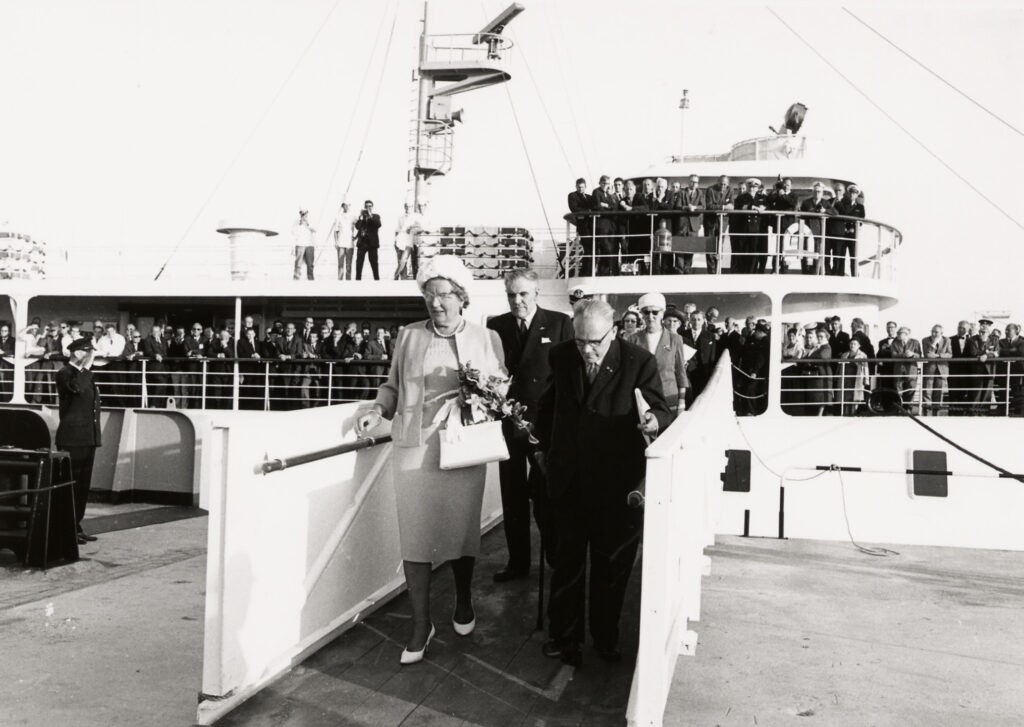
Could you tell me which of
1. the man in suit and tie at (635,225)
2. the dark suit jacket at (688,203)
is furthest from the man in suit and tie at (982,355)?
the man in suit and tie at (635,225)

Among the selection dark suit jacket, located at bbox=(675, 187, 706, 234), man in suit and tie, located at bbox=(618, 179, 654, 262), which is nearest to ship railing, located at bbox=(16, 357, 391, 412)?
man in suit and tie, located at bbox=(618, 179, 654, 262)

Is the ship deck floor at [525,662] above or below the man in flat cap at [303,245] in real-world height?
below

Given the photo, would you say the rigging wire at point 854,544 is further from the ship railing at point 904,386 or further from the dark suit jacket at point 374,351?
the dark suit jacket at point 374,351

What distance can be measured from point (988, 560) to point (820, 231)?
19.5ft

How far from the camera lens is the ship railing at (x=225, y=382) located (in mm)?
14461

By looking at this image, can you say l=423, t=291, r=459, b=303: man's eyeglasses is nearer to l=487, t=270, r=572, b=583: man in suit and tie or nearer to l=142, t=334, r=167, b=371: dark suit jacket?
l=487, t=270, r=572, b=583: man in suit and tie

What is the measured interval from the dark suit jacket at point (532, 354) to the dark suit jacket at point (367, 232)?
11019 millimetres

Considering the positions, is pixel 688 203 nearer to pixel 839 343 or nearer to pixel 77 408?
pixel 839 343

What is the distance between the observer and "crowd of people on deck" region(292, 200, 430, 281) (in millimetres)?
16172

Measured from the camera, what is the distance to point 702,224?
13.9m

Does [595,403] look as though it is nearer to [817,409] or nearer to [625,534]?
[625,534]

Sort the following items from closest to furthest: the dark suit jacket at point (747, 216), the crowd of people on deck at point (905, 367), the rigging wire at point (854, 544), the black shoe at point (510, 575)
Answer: the black shoe at point (510, 575) → the rigging wire at point (854, 544) → the crowd of people on deck at point (905, 367) → the dark suit jacket at point (747, 216)

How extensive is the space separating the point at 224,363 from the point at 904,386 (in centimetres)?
1005

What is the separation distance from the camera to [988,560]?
947 cm
